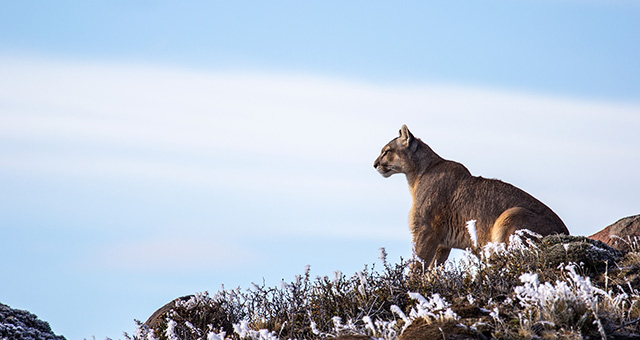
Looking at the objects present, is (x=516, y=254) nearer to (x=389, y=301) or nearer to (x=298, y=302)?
(x=389, y=301)

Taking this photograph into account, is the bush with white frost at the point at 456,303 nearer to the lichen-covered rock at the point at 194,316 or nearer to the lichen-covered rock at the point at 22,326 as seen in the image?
the lichen-covered rock at the point at 194,316

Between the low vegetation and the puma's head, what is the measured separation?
3357 mm

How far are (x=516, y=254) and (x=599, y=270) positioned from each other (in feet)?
3.28

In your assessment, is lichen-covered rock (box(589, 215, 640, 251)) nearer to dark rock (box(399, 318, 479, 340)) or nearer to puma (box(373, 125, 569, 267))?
puma (box(373, 125, 569, 267))

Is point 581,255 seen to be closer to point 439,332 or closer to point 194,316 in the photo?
point 439,332

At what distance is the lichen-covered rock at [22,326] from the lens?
28.6 ft

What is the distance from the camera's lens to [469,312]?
20.2 ft

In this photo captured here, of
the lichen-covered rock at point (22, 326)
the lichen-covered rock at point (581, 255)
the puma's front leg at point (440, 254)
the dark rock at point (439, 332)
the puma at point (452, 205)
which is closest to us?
the dark rock at point (439, 332)

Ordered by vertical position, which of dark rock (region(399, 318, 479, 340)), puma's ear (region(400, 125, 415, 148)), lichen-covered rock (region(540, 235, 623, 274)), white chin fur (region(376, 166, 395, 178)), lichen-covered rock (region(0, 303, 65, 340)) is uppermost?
puma's ear (region(400, 125, 415, 148))

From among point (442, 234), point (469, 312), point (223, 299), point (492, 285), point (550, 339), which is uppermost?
point (442, 234)

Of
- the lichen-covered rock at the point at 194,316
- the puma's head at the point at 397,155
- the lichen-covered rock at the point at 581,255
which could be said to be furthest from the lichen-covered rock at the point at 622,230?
the lichen-covered rock at the point at 194,316

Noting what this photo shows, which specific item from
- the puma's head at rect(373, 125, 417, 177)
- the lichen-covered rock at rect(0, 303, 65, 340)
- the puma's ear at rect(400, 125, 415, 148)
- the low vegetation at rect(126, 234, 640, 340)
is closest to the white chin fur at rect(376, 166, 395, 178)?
the puma's head at rect(373, 125, 417, 177)

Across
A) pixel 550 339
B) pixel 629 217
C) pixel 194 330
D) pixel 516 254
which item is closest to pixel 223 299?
pixel 194 330

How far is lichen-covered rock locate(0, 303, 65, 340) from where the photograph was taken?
8719 millimetres
